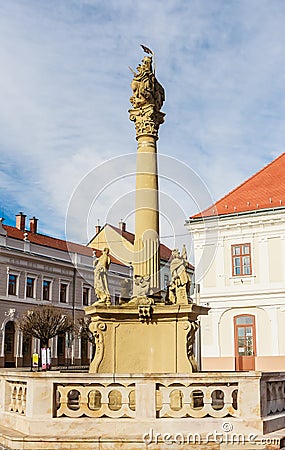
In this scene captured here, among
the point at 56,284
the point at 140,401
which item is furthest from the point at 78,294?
the point at 140,401

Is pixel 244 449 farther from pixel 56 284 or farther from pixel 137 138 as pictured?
pixel 56 284

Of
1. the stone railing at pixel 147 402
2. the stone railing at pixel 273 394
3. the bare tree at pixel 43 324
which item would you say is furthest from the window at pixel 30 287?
the stone railing at pixel 273 394

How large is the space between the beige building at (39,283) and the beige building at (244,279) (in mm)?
9392

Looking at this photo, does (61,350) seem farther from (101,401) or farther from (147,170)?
(101,401)

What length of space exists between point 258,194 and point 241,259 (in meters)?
3.62

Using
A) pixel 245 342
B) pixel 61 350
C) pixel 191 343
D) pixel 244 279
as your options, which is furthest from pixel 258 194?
pixel 61 350

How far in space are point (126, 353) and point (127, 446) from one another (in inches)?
169

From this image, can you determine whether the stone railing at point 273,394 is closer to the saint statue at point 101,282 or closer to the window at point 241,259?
the saint statue at point 101,282

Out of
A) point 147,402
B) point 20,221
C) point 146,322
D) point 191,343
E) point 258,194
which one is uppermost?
point 20,221

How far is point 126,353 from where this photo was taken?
11969 mm

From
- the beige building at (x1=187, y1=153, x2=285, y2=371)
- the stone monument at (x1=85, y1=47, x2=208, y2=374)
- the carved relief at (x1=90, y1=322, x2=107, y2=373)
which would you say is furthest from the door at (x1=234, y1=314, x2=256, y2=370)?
the carved relief at (x1=90, y1=322, x2=107, y2=373)

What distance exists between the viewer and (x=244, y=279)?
29.3 metres

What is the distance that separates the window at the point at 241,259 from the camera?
29531 millimetres

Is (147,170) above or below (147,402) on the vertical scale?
above
